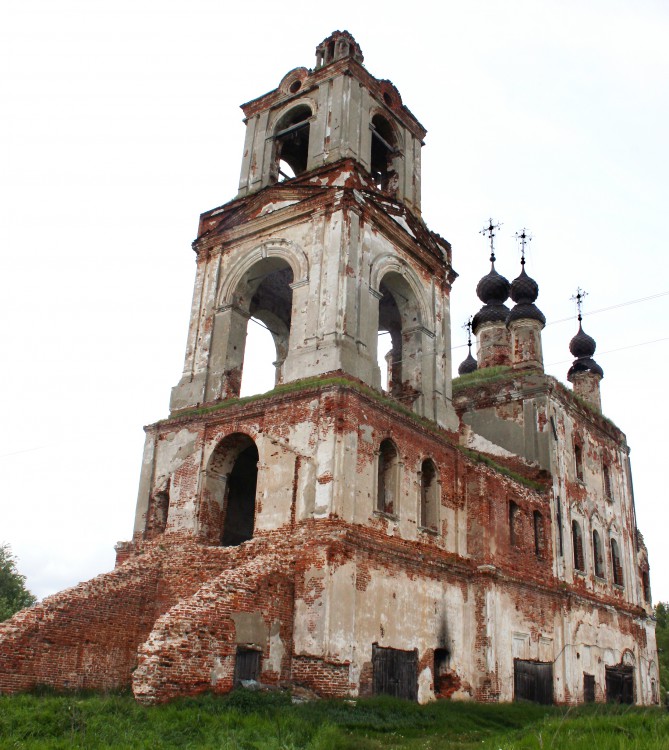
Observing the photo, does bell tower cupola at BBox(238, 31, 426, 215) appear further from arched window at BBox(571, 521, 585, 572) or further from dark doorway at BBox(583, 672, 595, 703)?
dark doorway at BBox(583, 672, 595, 703)

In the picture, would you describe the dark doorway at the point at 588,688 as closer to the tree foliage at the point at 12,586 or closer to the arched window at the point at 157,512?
the arched window at the point at 157,512

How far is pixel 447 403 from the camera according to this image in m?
18.5

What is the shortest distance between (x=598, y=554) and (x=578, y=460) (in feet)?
8.51

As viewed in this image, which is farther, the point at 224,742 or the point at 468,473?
the point at 468,473

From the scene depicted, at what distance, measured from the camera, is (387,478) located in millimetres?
15758

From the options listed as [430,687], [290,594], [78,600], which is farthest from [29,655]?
[430,687]

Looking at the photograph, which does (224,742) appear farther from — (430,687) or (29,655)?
(430,687)

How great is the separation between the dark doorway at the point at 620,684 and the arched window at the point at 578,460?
5.00 metres

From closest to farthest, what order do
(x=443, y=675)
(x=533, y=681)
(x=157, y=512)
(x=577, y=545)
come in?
(x=443, y=675), (x=157, y=512), (x=533, y=681), (x=577, y=545)

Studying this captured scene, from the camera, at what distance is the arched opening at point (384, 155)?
20.2 metres

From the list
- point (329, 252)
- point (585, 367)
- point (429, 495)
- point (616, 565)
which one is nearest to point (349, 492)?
point (429, 495)

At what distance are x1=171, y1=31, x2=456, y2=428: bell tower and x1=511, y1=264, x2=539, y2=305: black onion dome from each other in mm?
4265

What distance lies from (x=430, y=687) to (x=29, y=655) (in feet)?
23.2

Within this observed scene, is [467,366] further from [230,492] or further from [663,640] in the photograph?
[663,640]
